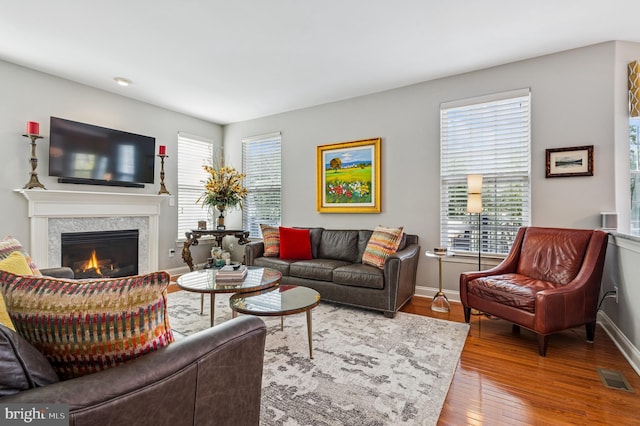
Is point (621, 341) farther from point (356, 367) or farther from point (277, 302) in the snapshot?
point (277, 302)

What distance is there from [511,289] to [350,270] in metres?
1.49

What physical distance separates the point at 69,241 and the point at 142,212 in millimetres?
924

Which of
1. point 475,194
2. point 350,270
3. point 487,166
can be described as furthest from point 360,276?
point 487,166

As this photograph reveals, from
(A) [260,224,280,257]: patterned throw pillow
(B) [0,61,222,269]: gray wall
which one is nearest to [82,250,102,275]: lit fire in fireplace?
(B) [0,61,222,269]: gray wall

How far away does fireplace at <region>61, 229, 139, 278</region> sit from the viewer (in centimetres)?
383

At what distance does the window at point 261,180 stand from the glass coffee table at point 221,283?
2.32m

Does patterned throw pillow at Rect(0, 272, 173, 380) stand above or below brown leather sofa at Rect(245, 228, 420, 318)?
above

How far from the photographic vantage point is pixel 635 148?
300 cm

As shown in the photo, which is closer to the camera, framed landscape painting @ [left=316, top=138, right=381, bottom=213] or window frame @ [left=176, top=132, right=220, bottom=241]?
framed landscape painting @ [left=316, top=138, right=381, bottom=213]

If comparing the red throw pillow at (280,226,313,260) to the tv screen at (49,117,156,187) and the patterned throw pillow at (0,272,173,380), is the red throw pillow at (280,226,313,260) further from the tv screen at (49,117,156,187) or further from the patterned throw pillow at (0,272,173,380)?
the patterned throw pillow at (0,272,173,380)

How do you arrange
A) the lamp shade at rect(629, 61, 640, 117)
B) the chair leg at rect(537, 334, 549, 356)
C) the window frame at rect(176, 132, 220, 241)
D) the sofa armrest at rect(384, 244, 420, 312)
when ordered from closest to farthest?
the chair leg at rect(537, 334, 549, 356), the lamp shade at rect(629, 61, 640, 117), the sofa armrest at rect(384, 244, 420, 312), the window frame at rect(176, 132, 220, 241)

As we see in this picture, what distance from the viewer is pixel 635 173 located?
9.86ft

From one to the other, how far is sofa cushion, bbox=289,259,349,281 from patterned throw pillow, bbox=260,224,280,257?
510 mm

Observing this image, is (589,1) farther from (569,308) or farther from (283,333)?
(283,333)
